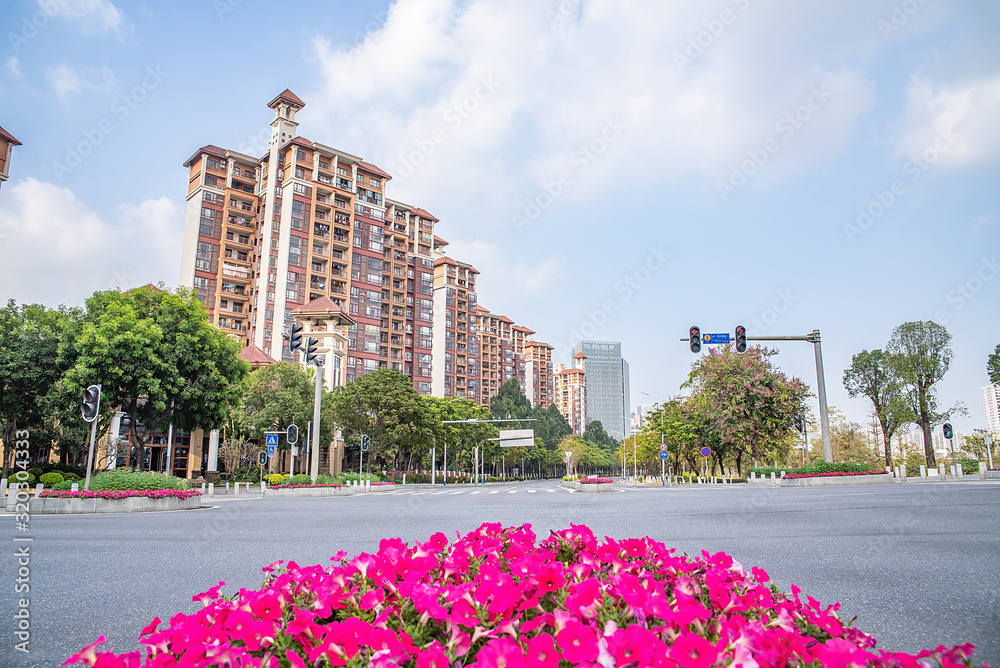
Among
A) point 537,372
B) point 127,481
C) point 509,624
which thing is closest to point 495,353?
point 537,372

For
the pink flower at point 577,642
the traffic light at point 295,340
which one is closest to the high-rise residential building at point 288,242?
the traffic light at point 295,340

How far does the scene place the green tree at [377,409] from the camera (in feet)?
165

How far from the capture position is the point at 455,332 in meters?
113

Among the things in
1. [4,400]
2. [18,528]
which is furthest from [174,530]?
[4,400]

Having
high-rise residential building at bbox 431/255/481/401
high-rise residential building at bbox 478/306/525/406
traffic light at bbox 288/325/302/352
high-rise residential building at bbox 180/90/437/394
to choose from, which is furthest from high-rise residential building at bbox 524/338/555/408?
traffic light at bbox 288/325/302/352

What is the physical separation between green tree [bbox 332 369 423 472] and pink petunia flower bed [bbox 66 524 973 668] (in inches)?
1905

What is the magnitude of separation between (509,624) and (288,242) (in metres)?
81.0

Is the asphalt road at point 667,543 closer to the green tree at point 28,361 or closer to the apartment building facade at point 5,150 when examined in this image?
the green tree at point 28,361

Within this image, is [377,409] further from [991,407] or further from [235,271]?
[991,407]

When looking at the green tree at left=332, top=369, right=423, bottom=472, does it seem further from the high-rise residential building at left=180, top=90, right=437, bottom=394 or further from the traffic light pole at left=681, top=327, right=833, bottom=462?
the traffic light pole at left=681, top=327, right=833, bottom=462

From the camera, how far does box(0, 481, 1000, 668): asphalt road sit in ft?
13.1

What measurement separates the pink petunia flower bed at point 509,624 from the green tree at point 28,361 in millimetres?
32051

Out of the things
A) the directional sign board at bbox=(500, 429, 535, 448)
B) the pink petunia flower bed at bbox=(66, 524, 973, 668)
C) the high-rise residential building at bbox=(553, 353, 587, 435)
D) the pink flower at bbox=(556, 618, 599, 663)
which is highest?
the high-rise residential building at bbox=(553, 353, 587, 435)

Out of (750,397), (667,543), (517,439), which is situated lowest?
(667,543)
